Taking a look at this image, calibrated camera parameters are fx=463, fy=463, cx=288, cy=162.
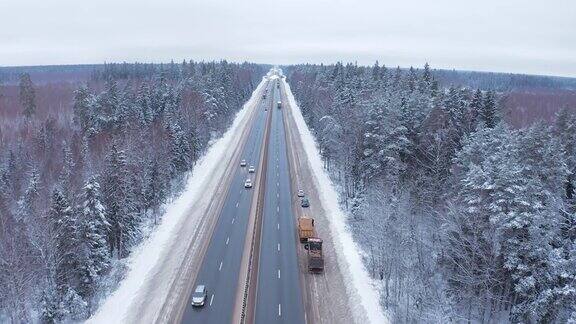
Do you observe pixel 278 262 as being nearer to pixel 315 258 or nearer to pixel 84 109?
pixel 315 258

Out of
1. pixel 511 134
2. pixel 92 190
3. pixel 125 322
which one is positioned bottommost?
pixel 125 322

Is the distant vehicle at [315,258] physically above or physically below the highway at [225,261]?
above

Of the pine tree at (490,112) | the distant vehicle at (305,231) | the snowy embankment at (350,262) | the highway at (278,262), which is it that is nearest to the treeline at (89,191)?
the highway at (278,262)

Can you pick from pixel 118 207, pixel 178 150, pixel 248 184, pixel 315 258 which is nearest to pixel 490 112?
pixel 315 258

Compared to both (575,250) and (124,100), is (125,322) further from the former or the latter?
(124,100)

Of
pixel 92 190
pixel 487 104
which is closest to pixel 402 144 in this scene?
pixel 487 104

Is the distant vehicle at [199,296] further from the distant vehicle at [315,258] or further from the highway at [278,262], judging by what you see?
the distant vehicle at [315,258]

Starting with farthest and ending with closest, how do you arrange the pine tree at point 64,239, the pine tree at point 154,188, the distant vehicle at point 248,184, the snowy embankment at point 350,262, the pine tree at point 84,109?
the pine tree at point 84,109
the distant vehicle at point 248,184
the pine tree at point 154,188
the pine tree at point 64,239
the snowy embankment at point 350,262
